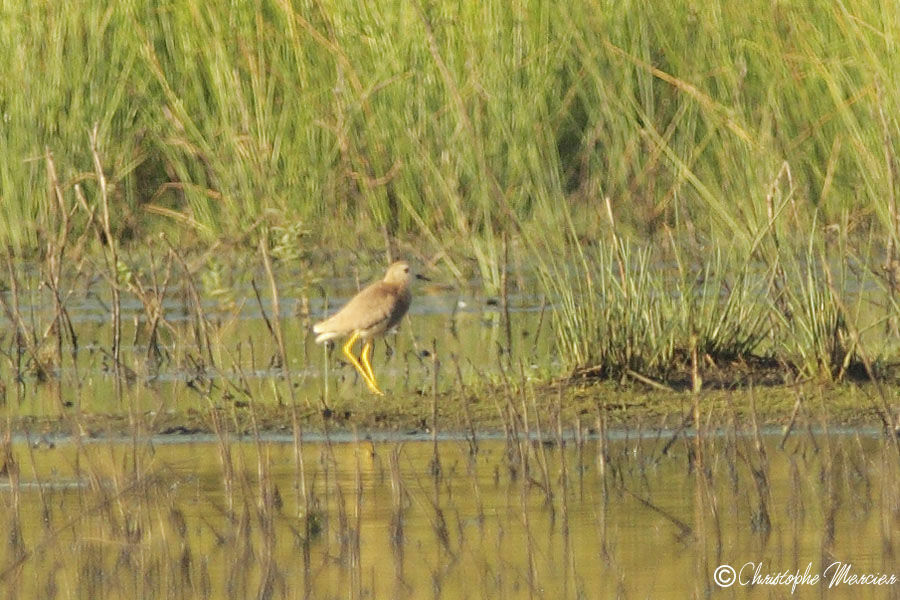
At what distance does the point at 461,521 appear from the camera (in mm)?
5234

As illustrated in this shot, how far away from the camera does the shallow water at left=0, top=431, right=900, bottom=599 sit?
4.66 m

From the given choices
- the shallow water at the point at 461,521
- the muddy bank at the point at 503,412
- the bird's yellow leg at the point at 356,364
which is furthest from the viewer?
the bird's yellow leg at the point at 356,364

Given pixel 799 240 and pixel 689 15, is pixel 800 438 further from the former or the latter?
pixel 689 15

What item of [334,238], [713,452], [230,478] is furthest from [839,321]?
[334,238]

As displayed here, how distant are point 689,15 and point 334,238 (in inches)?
91.9

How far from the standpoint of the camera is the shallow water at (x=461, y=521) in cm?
466
